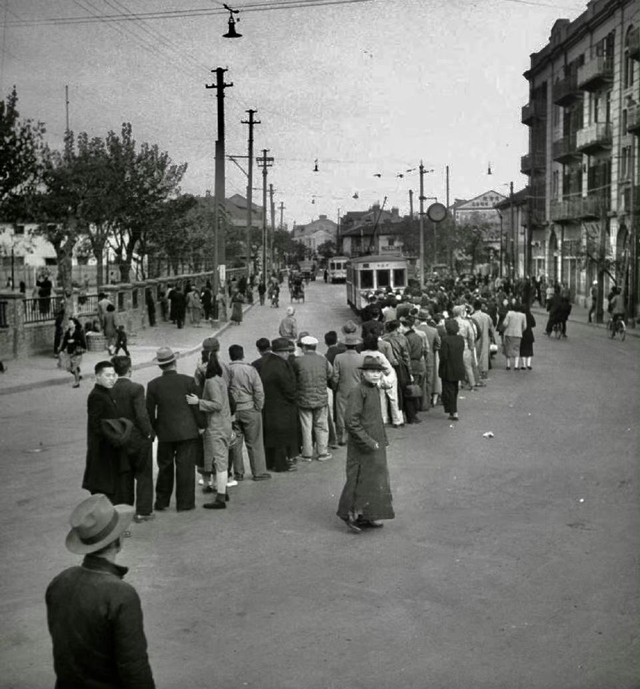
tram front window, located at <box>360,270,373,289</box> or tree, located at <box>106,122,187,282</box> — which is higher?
tree, located at <box>106,122,187,282</box>

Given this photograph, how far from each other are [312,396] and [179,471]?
267cm

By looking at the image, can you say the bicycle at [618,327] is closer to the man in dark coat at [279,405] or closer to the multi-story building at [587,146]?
the multi-story building at [587,146]

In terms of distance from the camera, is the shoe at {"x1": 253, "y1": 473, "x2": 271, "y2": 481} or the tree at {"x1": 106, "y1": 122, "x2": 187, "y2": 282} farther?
the tree at {"x1": 106, "y1": 122, "x2": 187, "y2": 282}

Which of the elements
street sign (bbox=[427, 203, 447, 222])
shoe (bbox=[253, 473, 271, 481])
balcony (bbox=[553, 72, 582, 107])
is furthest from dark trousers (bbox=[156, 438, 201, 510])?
balcony (bbox=[553, 72, 582, 107])

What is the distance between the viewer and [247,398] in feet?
35.8

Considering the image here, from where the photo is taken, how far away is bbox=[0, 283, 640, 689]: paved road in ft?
19.8

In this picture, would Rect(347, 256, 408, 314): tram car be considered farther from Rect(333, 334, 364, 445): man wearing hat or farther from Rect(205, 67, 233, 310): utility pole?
Rect(333, 334, 364, 445): man wearing hat

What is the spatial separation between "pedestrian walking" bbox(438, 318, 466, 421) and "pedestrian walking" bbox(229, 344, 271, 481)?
4964 mm

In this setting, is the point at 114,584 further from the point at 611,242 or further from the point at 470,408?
the point at 611,242

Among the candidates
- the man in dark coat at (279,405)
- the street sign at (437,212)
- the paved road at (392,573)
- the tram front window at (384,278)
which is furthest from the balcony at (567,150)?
the man in dark coat at (279,405)

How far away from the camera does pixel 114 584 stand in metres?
3.87

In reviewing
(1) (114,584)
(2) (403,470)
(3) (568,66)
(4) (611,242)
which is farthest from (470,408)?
(3) (568,66)

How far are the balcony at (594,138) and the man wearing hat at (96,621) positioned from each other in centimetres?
4442

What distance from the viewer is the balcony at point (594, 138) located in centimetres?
4512
